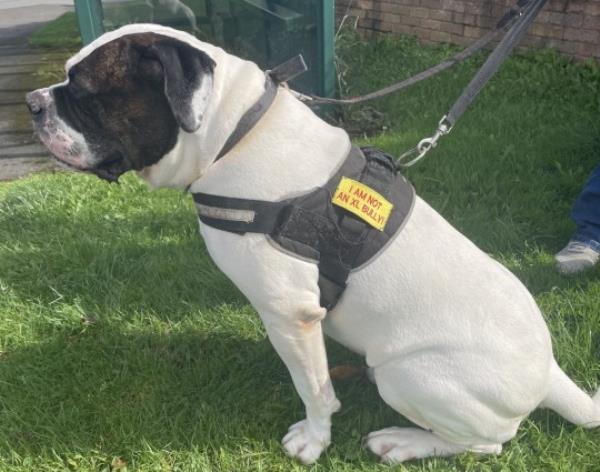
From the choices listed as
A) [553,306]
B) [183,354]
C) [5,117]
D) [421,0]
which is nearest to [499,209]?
[553,306]

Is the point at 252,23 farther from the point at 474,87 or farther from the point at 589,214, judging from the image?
the point at 474,87

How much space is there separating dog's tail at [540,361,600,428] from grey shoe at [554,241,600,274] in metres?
1.12

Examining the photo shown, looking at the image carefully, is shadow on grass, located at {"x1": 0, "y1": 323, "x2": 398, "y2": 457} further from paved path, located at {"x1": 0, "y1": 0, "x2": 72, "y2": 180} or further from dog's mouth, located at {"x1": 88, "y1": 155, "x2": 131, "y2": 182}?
paved path, located at {"x1": 0, "y1": 0, "x2": 72, "y2": 180}

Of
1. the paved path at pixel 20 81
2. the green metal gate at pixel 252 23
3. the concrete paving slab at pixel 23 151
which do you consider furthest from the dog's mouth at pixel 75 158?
the concrete paving slab at pixel 23 151

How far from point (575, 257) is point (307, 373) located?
188 cm

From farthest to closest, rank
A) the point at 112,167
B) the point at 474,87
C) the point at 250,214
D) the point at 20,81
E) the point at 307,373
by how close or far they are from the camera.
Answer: the point at 20,81, the point at 474,87, the point at 307,373, the point at 112,167, the point at 250,214

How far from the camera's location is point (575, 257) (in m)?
3.40

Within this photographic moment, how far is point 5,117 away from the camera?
6738 millimetres

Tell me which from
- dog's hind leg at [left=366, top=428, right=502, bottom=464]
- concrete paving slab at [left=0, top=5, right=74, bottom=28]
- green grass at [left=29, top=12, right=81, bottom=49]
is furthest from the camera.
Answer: concrete paving slab at [left=0, top=5, right=74, bottom=28]

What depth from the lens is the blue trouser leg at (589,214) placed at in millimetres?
3484

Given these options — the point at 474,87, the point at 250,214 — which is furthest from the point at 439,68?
the point at 250,214

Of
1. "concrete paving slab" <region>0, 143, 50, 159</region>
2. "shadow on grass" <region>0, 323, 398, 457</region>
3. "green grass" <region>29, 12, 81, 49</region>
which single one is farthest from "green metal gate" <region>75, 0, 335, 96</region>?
"green grass" <region>29, 12, 81, 49</region>

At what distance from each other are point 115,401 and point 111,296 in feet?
2.48

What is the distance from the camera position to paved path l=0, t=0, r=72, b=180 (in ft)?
18.6
